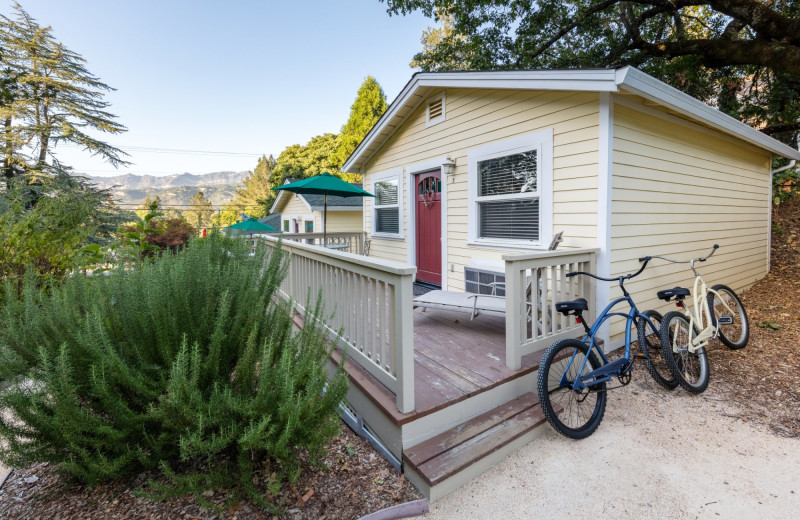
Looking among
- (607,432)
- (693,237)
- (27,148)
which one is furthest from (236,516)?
(27,148)

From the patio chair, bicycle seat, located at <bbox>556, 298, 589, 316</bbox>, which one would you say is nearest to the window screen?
the patio chair

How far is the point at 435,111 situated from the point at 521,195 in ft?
7.26

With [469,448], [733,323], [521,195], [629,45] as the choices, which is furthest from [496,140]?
[629,45]

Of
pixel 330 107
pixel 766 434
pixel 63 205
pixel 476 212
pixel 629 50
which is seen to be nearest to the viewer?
pixel 766 434

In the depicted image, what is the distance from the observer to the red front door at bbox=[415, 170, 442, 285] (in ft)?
18.9

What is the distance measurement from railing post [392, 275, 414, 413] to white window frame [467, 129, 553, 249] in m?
2.57

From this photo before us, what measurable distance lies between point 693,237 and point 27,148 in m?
21.2

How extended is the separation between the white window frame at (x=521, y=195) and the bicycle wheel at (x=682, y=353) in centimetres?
136

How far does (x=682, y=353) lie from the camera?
10.0 feet

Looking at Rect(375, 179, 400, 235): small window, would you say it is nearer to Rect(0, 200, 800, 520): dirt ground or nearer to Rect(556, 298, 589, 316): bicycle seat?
Rect(556, 298, 589, 316): bicycle seat

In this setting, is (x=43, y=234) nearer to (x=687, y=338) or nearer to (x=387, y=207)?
(x=387, y=207)

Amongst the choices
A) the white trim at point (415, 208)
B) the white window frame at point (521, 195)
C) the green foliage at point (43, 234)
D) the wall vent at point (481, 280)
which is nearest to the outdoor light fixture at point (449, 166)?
the white trim at point (415, 208)

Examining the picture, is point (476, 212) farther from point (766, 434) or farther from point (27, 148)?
point (27, 148)

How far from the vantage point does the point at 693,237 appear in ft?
15.2
